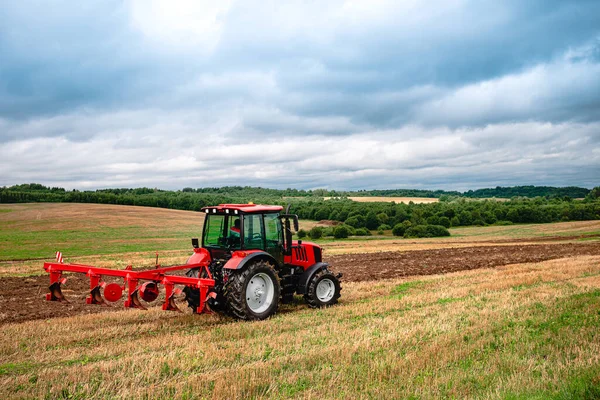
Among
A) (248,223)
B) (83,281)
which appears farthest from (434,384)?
(83,281)

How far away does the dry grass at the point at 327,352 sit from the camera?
5441 mm

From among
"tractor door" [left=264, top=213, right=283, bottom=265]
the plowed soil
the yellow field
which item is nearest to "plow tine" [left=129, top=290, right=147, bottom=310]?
the plowed soil

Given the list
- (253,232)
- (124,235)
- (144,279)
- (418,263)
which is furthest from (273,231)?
(124,235)

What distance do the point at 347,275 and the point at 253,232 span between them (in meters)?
8.61

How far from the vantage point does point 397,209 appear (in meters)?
76.6

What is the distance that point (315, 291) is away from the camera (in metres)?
10.5

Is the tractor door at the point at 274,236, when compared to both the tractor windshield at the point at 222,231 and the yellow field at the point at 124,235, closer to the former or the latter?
the tractor windshield at the point at 222,231

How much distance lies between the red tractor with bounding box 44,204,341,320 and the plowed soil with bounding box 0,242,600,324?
2075mm

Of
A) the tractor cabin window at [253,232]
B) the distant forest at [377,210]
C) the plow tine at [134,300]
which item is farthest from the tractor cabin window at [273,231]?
the distant forest at [377,210]

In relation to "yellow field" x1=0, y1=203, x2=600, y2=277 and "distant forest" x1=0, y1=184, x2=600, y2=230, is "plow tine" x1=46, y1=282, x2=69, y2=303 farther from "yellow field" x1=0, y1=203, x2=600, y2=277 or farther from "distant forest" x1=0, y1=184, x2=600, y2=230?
"distant forest" x1=0, y1=184, x2=600, y2=230

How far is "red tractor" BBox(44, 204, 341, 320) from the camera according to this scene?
350 inches

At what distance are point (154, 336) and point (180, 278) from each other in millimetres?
1130

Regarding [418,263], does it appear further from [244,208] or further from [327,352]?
[327,352]

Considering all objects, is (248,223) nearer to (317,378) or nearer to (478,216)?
(317,378)
